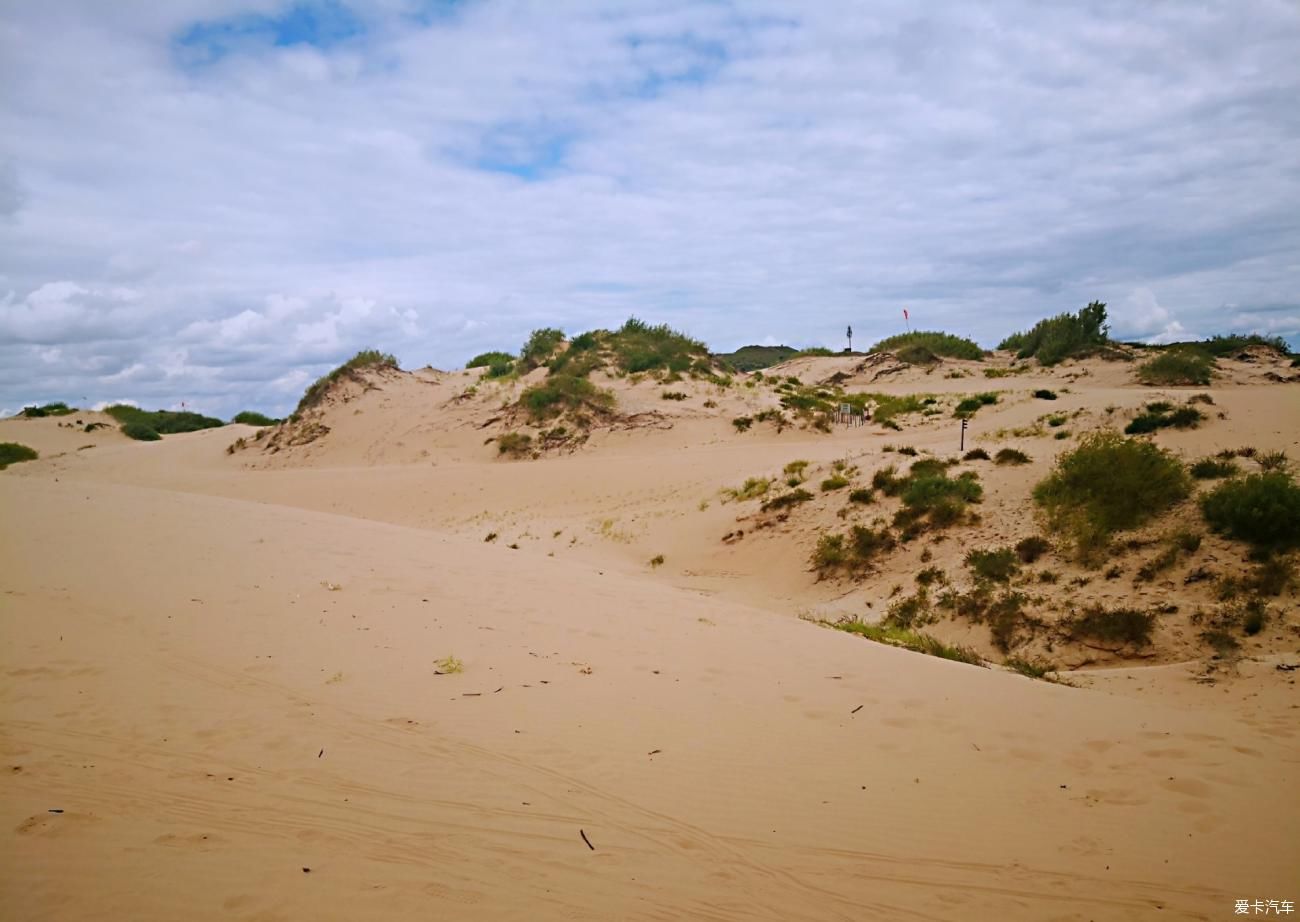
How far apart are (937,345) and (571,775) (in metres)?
45.0

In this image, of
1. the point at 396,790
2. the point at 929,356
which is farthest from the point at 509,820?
the point at 929,356

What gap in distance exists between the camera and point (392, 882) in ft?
11.1

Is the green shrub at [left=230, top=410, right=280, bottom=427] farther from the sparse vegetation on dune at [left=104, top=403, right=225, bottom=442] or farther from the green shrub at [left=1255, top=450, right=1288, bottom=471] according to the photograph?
the green shrub at [left=1255, top=450, right=1288, bottom=471]

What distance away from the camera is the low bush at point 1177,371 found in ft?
99.7

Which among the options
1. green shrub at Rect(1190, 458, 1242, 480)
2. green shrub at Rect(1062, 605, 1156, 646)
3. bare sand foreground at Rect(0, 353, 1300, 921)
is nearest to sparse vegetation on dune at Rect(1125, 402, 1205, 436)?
green shrub at Rect(1190, 458, 1242, 480)

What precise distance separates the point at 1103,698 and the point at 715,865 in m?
4.61

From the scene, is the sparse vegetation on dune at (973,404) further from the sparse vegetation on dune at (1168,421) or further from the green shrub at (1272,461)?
the green shrub at (1272,461)

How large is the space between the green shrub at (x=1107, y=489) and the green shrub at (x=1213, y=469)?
0.60 feet

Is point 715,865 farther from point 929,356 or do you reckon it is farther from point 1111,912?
point 929,356

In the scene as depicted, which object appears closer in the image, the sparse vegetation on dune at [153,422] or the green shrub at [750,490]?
the green shrub at [750,490]

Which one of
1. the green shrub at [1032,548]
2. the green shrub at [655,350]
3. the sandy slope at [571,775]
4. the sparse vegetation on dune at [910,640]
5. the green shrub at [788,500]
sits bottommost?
the sparse vegetation on dune at [910,640]

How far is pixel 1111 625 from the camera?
359 inches

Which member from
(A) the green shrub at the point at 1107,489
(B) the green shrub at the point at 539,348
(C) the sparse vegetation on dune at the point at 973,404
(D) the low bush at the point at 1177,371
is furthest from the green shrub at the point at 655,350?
(A) the green shrub at the point at 1107,489

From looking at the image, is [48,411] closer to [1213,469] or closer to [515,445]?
[515,445]
